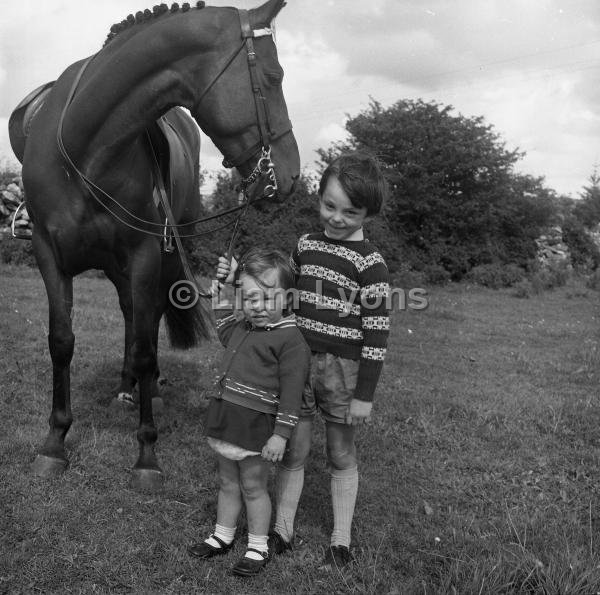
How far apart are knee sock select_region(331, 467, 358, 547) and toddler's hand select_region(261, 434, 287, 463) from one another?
433 mm

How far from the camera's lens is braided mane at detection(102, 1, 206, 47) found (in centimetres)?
322

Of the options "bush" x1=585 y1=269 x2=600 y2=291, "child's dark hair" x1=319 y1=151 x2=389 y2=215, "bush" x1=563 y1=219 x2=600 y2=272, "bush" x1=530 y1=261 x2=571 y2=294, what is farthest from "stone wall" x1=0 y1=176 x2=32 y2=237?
"bush" x1=563 y1=219 x2=600 y2=272

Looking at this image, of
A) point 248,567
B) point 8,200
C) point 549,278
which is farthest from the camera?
point 549,278

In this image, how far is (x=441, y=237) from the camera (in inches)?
790

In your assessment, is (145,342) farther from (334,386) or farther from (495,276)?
(495,276)

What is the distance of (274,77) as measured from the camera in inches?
123

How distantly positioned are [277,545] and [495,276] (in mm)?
17254

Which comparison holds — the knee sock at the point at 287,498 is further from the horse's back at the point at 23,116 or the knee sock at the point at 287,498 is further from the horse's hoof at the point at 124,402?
the horse's back at the point at 23,116

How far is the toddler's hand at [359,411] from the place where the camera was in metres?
2.61

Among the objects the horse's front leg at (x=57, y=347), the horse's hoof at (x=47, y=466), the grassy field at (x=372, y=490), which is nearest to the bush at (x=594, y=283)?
the grassy field at (x=372, y=490)

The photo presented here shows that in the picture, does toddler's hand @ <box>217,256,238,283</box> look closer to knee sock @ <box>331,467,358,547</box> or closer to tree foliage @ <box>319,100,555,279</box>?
knee sock @ <box>331,467,358,547</box>

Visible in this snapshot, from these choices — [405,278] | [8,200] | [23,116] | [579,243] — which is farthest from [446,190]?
[23,116]

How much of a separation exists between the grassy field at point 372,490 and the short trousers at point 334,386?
0.67 metres

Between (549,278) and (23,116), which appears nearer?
(23,116)
